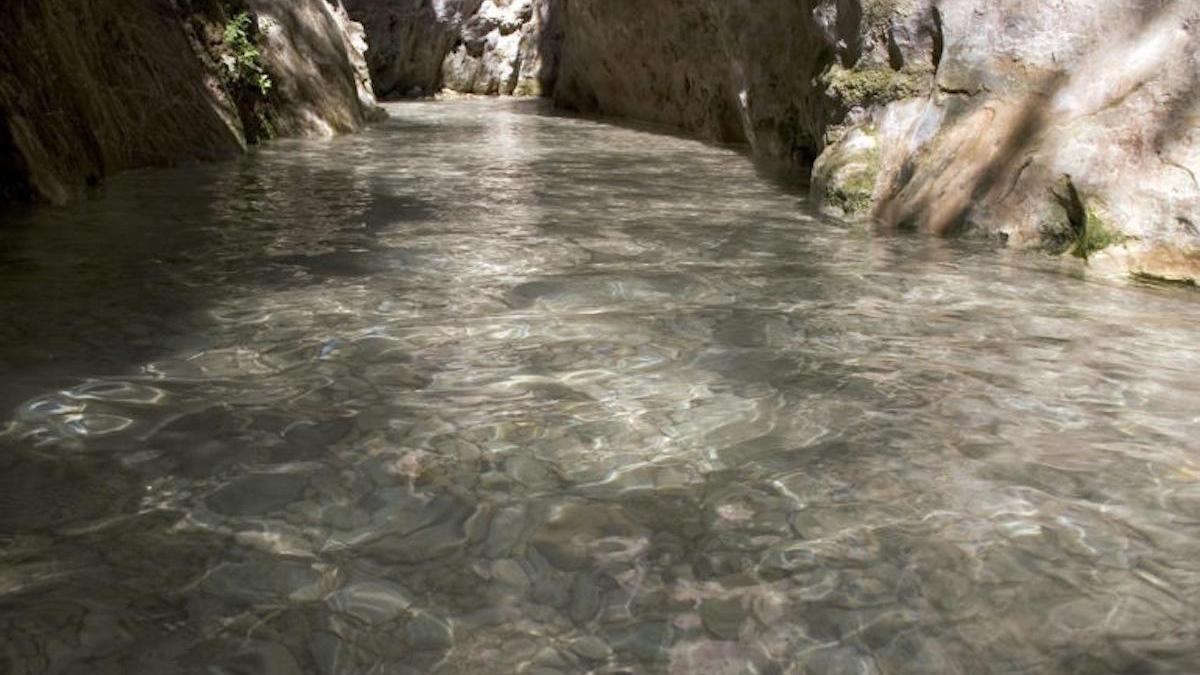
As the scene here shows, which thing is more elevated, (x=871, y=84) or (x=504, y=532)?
(x=871, y=84)

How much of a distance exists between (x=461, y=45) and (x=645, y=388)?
19869mm

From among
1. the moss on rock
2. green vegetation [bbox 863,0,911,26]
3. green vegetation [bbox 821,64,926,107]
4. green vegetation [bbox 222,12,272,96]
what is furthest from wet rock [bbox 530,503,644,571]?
green vegetation [bbox 222,12,272,96]

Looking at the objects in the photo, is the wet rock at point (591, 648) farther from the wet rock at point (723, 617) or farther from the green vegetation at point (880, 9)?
the green vegetation at point (880, 9)

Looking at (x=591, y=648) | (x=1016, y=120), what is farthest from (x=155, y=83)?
(x=591, y=648)

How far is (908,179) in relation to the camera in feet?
18.6

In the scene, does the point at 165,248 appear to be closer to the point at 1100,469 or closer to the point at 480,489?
the point at 480,489

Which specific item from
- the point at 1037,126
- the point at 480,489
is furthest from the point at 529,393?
the point at 1037,126

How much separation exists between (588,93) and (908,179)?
35.2 feet

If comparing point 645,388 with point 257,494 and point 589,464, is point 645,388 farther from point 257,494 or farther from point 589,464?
point 257,494

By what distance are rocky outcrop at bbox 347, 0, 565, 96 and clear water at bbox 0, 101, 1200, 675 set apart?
55.0 feet

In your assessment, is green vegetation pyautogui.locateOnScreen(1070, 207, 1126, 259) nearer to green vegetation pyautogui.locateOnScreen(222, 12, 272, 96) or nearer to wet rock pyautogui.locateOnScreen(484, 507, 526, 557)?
wet rock pyautogui.locateOnScreen(484, 507, 526, 557)

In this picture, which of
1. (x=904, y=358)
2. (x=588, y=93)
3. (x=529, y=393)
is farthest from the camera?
(x=588, y=93)

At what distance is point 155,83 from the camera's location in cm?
788

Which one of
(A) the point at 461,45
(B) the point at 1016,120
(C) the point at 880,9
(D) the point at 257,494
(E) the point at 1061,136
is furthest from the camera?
(A) the point at 461,45
